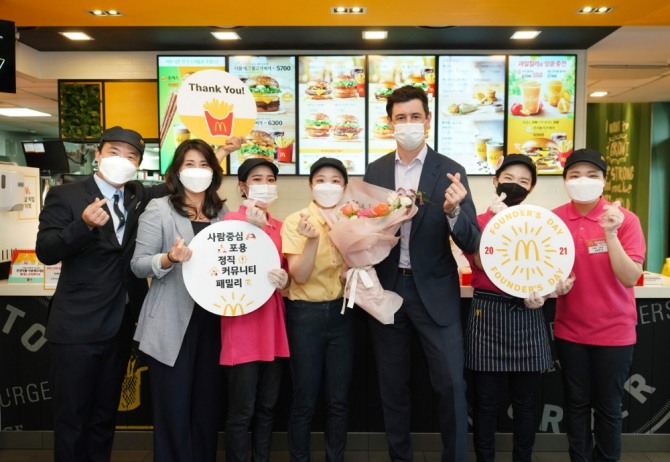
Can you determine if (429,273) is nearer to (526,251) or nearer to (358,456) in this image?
(526,251)

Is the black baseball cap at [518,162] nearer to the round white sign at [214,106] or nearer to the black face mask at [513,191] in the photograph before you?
the black face mask at [513,191]

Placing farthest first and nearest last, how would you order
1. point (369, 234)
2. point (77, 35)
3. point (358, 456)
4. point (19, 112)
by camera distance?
point (19, 112), point (77, 35), point (358, 456), point (369, 234)

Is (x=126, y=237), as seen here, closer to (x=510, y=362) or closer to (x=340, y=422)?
(x=340, y=422)

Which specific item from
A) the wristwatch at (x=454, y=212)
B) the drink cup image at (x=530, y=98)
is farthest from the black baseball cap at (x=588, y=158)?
the drink cup image at (x=530, y=98)

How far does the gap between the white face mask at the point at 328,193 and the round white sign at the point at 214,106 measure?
2.07 feet

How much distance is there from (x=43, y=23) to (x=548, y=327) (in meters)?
4.28

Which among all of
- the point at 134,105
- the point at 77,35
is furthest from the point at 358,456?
the point at 77,35

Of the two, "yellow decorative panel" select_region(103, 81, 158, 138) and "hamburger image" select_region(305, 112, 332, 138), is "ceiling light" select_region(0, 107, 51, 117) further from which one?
"hamburger image" select_region(305, 112, 332, 138)

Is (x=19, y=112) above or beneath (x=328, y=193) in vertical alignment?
above

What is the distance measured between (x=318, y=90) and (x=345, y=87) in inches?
10.1

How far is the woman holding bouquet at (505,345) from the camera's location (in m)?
2.58

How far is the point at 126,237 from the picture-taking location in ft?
8.05

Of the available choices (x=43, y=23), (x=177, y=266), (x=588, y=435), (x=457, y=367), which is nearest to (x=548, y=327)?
(x=588, y=435)

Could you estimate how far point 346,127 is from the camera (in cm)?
528
